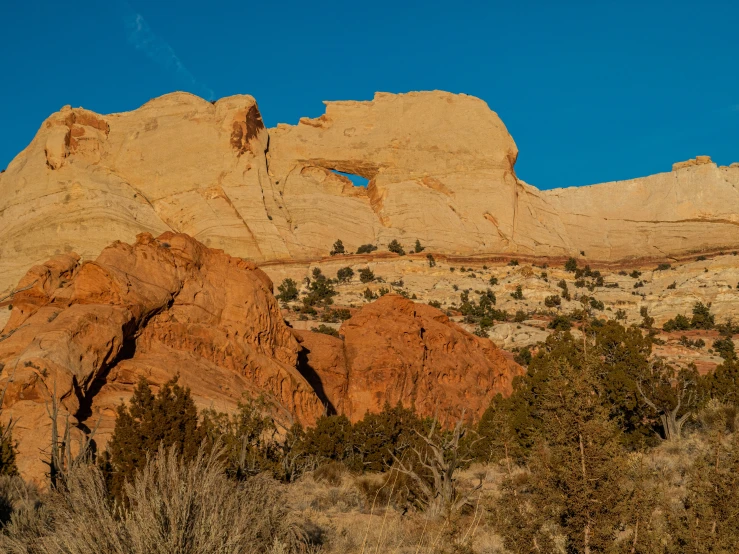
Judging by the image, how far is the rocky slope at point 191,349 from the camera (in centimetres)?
1986

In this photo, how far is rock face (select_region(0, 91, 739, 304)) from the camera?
8550 centimetres

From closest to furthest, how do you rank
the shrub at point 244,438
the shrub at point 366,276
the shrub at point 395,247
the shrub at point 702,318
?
the shrub at point 244,438 → the shrub at point 702,318 → the shrub at point 366,276 → the shrub at point 395,247

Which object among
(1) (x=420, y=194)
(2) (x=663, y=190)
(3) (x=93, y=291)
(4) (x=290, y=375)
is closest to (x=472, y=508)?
(4) (x=290, y=375)

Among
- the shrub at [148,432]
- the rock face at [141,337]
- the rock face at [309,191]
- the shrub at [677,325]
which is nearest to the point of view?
the shrub at [148,432]

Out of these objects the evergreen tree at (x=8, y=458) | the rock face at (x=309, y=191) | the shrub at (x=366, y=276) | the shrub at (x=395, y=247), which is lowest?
the evergreen tree at (x=8, y=458)

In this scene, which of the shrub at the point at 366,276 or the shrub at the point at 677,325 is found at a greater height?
the shrub at the point at 366,276

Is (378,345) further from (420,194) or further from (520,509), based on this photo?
(420,194)

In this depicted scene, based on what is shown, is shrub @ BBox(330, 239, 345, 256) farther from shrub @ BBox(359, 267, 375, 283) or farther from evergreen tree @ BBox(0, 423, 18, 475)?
evergreen tree @ BBox(0, 423, 18, 475)

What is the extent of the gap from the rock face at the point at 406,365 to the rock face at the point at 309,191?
45.5 m

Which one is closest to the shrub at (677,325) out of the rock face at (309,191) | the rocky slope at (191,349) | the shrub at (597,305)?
the shrub at (597,305)

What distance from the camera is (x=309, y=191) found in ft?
320

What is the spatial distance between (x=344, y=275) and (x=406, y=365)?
132 feet

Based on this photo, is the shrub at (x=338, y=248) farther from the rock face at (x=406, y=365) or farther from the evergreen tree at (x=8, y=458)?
the evergreen tree at (x=8, y=458)

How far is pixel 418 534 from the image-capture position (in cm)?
1352
